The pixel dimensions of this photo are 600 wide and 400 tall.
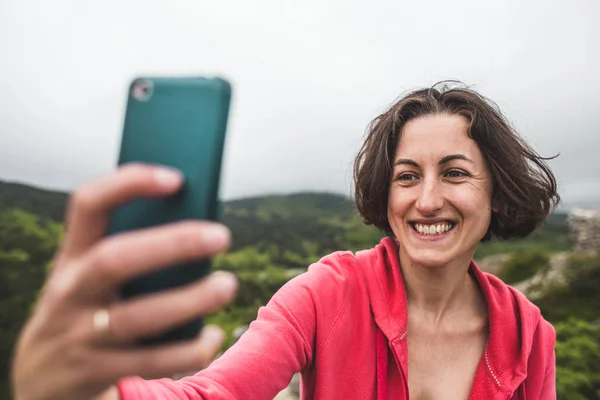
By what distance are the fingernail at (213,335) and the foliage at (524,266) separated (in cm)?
1470

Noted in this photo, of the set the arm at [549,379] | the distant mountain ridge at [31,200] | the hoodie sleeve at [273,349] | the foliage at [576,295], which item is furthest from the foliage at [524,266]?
the distant mountain ridge at [31,200]

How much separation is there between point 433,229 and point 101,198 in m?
2.38

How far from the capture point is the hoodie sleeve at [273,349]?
1.60 m

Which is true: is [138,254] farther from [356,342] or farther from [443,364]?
[443,364]

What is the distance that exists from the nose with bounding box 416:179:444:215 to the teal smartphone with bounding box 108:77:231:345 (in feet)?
6.80

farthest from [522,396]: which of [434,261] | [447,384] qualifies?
[434,261]

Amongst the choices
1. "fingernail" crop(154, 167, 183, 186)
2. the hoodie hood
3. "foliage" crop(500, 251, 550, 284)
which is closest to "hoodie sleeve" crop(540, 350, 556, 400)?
the hoodie hood

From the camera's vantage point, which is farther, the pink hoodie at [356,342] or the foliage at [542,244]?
the foliage at [542,244]

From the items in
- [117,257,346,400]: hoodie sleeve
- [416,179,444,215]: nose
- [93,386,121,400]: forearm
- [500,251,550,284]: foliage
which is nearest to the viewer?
[93,386,121,400]: forearm

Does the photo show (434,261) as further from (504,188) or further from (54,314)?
(54,314)

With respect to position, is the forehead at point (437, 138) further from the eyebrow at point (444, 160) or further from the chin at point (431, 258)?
the chin at point (431, 258)

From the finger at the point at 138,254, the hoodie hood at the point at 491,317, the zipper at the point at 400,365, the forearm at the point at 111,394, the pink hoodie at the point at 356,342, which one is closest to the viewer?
the finger at the point at 138,254

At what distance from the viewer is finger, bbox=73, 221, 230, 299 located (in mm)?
675

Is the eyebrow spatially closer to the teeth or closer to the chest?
the teeth
